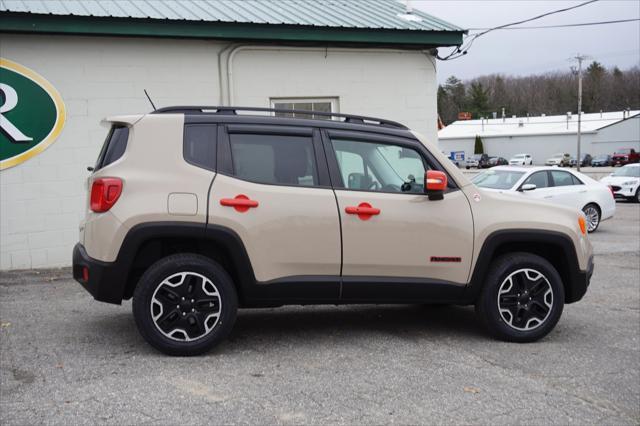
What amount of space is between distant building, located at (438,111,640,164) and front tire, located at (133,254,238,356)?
260 ft

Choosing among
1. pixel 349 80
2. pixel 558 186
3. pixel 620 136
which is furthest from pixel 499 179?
pixel 620 136

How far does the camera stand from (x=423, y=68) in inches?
455

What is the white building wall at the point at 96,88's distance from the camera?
9.55 m

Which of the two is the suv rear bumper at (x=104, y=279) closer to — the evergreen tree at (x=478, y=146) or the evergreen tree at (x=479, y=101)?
the evergreen tree at (x=478, y=146)

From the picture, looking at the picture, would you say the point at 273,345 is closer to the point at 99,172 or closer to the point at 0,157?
A: the point at 99,172

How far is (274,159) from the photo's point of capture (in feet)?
18.5

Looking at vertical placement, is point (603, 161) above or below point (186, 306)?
below

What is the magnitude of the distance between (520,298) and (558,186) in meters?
11.2

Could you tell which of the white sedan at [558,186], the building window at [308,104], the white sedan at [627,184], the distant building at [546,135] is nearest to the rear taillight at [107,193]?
the building window at [308,104]

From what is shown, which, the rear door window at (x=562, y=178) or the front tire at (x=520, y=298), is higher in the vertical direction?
the rear door window at (x=562, y=178)

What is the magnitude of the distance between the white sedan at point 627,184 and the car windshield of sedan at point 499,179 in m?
12.9

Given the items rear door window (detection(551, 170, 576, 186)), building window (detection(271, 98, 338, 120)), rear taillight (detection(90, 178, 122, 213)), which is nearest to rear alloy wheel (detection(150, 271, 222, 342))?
rear taillight (detection(90, 178, 122, 213))

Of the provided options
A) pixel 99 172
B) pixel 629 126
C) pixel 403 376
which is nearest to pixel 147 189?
pixel 99 172

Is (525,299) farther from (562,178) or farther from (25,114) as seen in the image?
(562,178)
